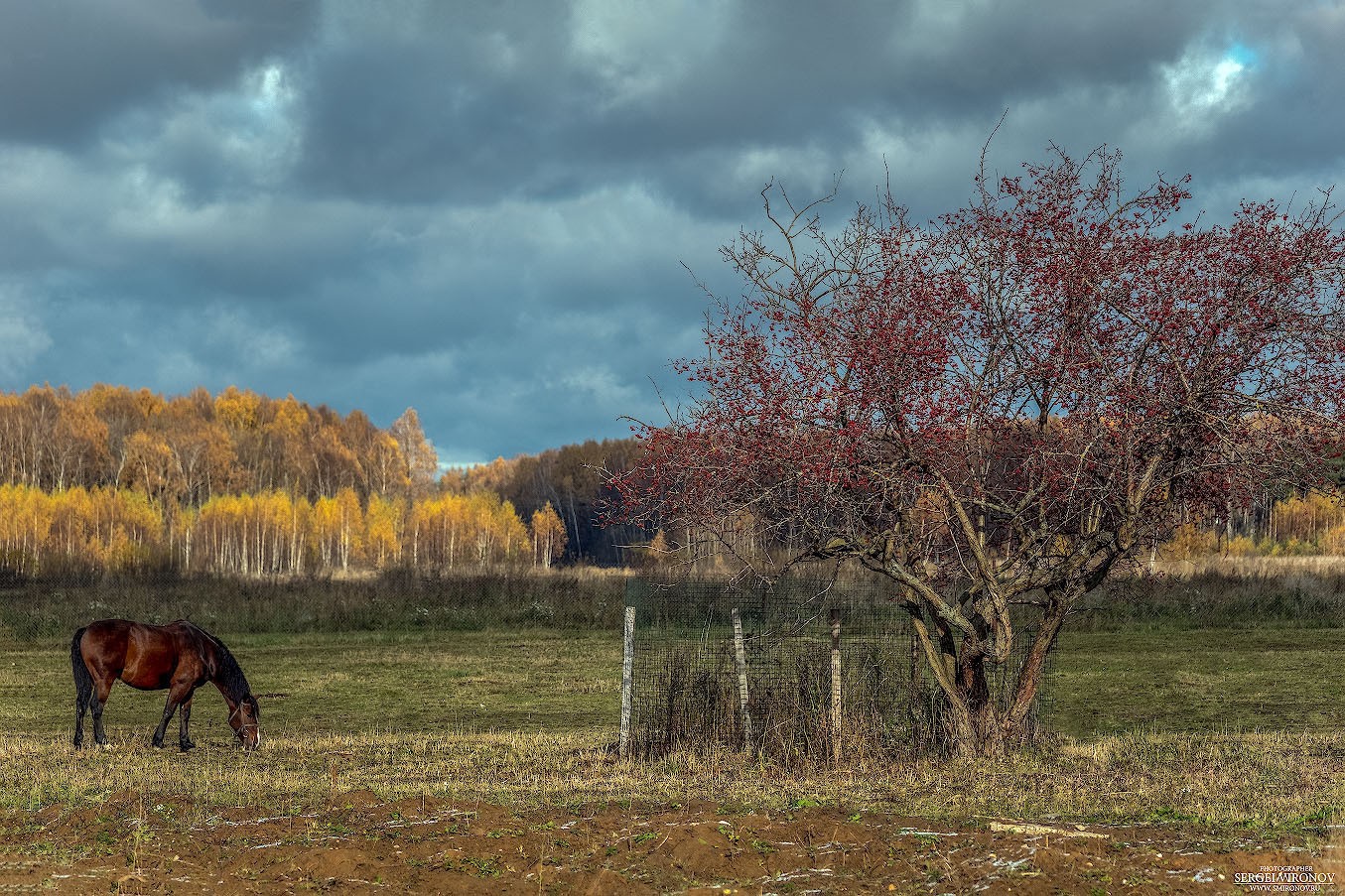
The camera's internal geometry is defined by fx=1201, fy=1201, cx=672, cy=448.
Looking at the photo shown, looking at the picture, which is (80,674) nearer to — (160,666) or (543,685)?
(160,666)

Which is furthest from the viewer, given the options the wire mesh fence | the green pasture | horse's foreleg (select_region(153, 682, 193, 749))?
the green pasture

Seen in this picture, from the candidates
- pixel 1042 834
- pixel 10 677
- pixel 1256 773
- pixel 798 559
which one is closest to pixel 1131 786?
pixel 1256 773

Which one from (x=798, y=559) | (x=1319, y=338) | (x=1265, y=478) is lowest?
(x=798, y=559)

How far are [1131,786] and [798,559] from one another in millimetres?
3728

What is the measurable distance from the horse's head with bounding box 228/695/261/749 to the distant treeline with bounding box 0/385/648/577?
6404 centimetres

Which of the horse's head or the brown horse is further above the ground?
the brown horse

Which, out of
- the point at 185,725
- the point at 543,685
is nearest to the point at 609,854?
the point at 185,725

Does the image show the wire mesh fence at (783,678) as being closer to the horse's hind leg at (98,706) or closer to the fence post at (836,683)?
the fence post at (836,683)

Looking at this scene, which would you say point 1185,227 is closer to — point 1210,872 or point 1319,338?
point 1319,338

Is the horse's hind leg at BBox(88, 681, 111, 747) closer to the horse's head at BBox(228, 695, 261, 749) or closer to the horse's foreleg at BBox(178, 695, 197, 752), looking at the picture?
the horse's foreleg at BBox(178, 695, 197, 752)

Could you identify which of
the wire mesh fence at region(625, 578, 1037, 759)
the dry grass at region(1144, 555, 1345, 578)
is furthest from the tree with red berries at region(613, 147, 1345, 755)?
the dry grass at region(1144, 555, 1345, 578)

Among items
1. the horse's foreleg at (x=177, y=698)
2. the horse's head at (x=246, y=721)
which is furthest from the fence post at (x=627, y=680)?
the horse's foreleg at (x=177, y=698)

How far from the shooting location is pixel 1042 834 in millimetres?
8516

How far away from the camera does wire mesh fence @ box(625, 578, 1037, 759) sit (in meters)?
12.8
